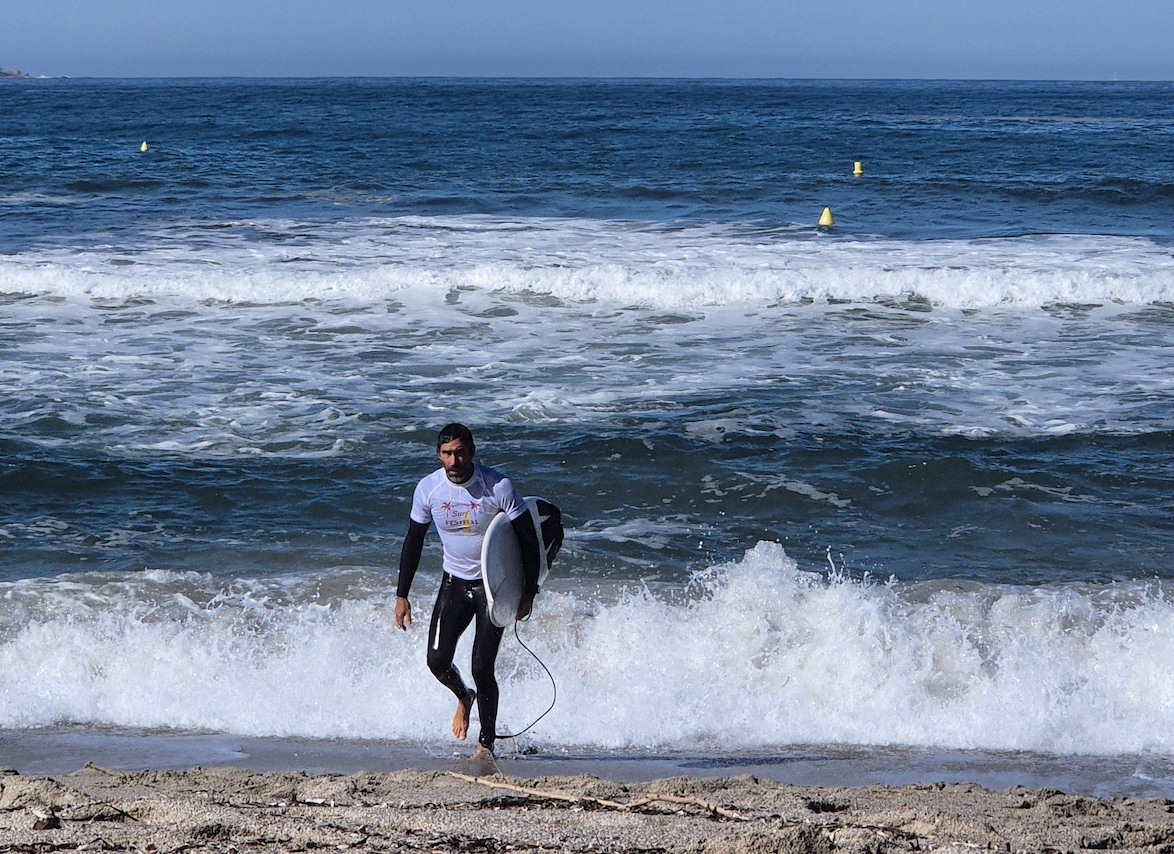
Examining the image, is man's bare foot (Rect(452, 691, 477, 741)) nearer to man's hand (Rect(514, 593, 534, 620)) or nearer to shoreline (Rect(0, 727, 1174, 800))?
shoreline (Rect(0, 727, 1174, 800))

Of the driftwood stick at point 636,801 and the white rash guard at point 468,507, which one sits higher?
the white rash guard at point 468,507

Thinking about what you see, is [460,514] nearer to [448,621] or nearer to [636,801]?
[448,621]

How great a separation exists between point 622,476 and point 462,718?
4.39 metres

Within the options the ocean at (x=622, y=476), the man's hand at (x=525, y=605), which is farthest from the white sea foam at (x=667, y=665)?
the man's hand at (x=525, y=605)

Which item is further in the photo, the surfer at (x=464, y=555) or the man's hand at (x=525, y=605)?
the man's hand at (x=525, y=605)

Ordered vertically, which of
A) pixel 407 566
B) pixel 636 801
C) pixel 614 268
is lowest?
pixel 636 801

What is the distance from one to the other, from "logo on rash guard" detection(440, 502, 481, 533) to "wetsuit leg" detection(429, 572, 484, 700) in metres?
0.32

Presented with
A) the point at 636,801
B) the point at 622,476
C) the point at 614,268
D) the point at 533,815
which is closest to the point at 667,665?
the point at 636,801

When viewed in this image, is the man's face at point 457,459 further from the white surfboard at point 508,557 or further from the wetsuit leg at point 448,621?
the wetsuit leg at point 448,621

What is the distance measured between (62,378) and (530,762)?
8672 mm

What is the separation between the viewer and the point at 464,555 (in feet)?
19.1

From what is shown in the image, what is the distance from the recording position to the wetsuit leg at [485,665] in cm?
588

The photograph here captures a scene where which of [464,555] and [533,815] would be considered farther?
[464,555]

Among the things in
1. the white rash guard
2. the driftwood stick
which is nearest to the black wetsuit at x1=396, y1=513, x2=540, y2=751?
the white rash guard
